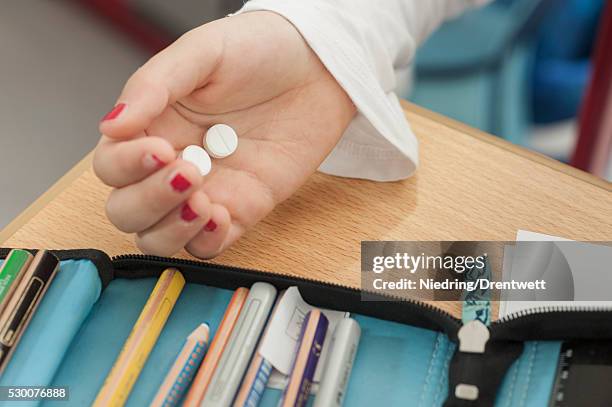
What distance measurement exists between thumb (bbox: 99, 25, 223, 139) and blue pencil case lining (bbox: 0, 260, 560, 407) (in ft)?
0.34

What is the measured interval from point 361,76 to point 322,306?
0.61 feet

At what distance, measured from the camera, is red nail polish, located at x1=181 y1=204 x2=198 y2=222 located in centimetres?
39

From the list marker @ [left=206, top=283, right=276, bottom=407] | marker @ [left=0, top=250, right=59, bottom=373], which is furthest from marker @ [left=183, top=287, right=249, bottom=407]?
marker @ [left=0, top=250, right=59, bottom=373]

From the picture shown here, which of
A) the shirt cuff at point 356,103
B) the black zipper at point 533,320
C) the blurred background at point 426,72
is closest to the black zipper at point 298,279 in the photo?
the black zipper at point 533,320

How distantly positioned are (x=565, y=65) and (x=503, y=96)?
0.13 m

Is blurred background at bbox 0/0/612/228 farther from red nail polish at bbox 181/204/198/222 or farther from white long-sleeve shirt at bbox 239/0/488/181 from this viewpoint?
red nail polish at bbox 181/204/198/222

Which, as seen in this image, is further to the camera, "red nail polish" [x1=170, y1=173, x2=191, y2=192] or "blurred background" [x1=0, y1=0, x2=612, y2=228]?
"blurred background" [x1=0, y1=0, x2=612, y2=228]

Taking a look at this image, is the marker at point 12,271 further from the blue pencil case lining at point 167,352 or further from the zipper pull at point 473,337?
the zipper pull at point 473,337

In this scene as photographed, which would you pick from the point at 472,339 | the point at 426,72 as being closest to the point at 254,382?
the point at 472,339

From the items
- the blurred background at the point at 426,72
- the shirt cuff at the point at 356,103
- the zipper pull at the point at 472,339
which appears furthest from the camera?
the blurred background at the point at 426,72

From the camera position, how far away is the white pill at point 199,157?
0.45m

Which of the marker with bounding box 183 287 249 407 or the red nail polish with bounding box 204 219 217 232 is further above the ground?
the red nail polish with bounding box 204 219 217 232

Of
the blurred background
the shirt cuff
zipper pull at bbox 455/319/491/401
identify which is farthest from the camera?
the blurred background

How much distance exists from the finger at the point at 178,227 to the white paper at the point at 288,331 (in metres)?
0.07
